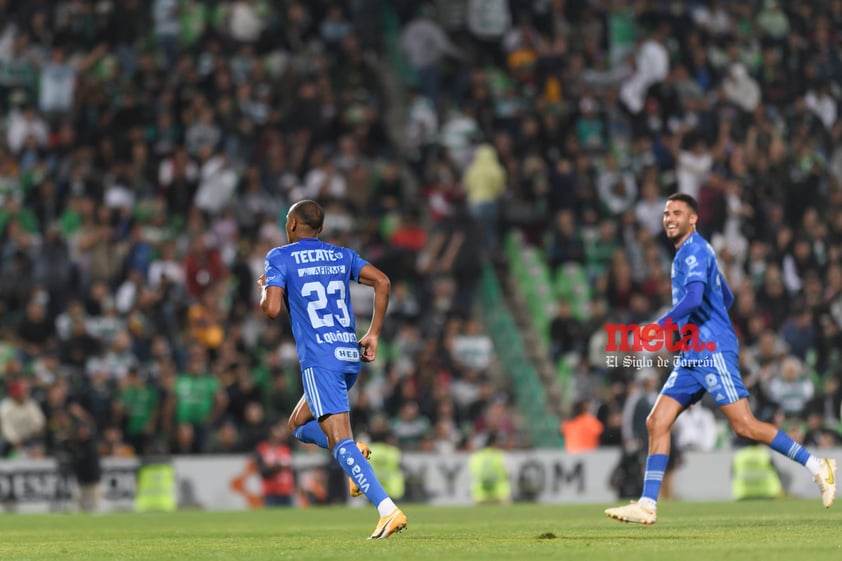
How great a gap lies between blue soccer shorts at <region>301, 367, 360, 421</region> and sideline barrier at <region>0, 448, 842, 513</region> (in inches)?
441

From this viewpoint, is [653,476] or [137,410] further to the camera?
[137,410]

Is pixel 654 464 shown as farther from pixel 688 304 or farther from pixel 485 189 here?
pixel 485 189

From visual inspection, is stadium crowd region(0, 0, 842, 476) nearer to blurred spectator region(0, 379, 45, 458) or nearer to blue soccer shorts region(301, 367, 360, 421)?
blurred spectator region(0, 379, 45, 458)

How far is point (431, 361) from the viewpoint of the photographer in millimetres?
24016

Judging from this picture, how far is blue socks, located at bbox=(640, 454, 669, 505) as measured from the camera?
1251 cm

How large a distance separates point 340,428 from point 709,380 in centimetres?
304

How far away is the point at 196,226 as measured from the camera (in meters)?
25.0

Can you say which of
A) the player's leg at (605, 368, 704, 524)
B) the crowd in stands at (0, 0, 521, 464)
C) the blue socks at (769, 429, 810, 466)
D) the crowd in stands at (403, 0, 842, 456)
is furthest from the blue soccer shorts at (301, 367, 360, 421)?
the crowd in stands at (403, 0, 842, 456)

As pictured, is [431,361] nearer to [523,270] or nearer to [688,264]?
[523,270]

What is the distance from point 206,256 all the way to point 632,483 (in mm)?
7261

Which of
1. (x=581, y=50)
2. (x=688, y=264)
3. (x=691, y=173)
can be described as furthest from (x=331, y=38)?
(x=688, y=264)

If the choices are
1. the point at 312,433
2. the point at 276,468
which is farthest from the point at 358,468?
the point at 276,468

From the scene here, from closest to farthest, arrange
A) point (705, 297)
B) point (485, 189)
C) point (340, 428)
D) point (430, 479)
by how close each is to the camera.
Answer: point (340, 428) < point (705, 297) < point (430, 479) < point (485, 189)

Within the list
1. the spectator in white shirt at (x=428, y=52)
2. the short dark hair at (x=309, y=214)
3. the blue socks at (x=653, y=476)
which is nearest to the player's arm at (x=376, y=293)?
the short dark hair at (x=309, y=214)
